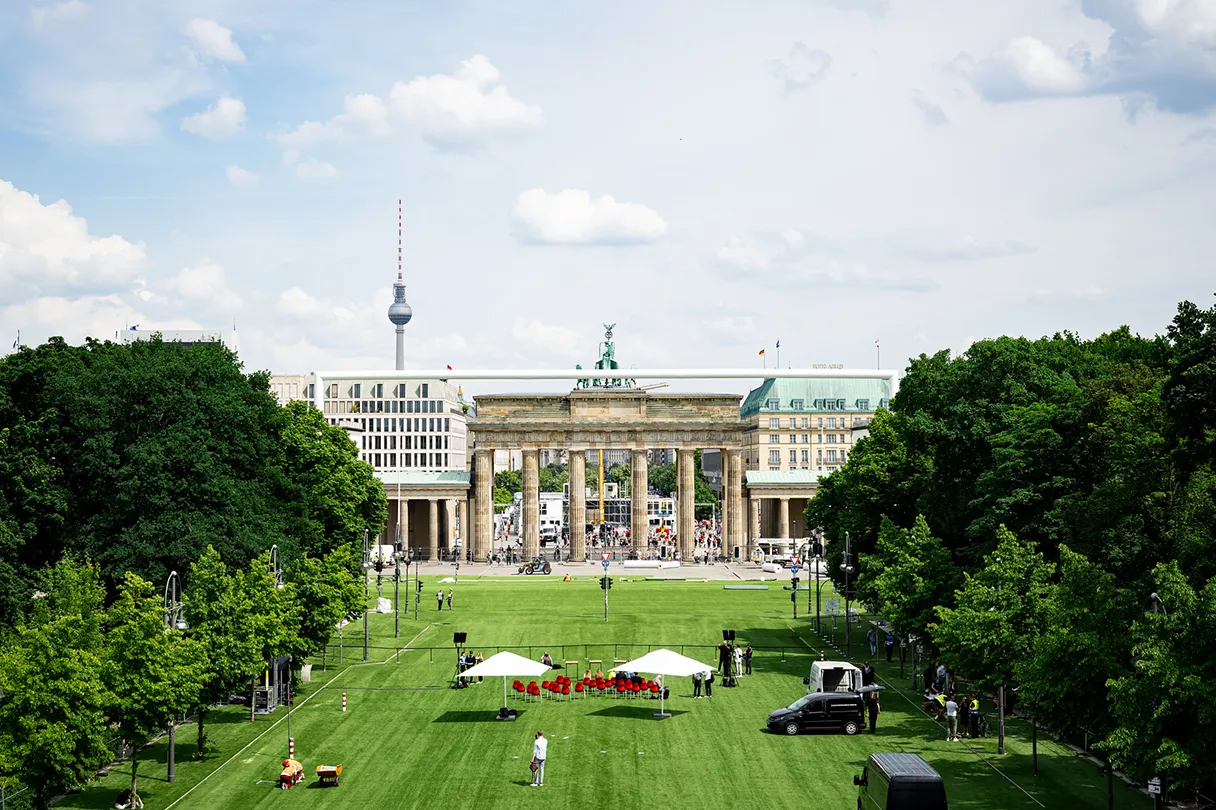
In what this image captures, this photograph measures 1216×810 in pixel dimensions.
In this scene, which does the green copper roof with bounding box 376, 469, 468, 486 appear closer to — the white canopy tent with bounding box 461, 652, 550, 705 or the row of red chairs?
the row of red chairs

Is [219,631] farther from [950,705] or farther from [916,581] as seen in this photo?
[916,581]

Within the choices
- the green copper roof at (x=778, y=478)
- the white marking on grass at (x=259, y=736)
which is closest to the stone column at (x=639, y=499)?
the green copper roof at (x=778, y=478)

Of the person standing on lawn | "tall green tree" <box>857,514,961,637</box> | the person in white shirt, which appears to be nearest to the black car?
the person standing on lawn

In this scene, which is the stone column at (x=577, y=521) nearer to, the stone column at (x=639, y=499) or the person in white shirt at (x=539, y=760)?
the stone column at (x=639, y=499)

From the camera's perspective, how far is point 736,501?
149m

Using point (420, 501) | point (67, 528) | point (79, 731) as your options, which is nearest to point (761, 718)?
point (79, 731)

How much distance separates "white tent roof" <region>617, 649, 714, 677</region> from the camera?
174 feet

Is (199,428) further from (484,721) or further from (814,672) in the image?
(814,672)

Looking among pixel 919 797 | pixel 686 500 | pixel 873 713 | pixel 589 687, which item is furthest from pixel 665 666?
pixel 686 500

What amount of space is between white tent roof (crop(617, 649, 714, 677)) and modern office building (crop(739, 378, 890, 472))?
12781cm

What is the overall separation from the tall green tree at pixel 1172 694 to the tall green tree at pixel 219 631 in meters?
28.5

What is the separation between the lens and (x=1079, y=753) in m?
46.1

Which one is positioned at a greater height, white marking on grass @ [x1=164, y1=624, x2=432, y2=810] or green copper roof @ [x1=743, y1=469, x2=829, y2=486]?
green copper roof @ [x1=743, y1=469, x2=829, y2=486]

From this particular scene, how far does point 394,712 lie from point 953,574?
24051mm
